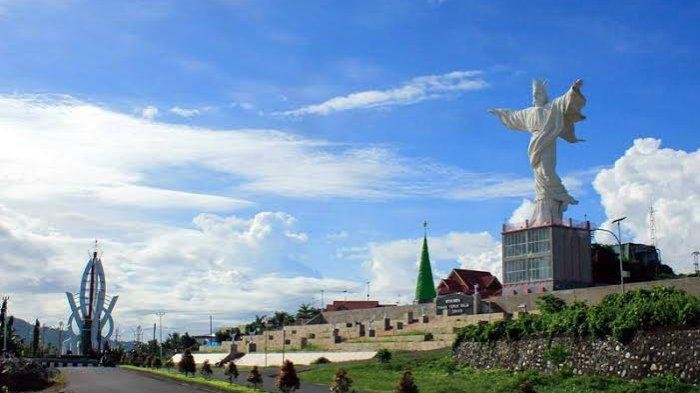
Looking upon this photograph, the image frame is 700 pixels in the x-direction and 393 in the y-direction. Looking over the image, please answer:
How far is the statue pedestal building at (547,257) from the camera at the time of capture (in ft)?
197

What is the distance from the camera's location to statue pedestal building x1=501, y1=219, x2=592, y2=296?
60125mm

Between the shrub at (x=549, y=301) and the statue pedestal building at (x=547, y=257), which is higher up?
the statue pedestal building at (x=547, y=257)

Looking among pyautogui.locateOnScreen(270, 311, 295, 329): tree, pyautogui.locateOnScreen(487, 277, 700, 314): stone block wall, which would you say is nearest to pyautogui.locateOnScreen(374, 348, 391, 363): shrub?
pyautogui.locateOnScreen(487, 277, 700, 314): stone block wall

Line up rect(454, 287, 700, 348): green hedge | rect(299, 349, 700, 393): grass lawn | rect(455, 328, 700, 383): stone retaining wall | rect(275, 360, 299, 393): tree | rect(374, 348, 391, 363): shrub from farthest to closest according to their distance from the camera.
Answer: rect(374, 348, 391, 363): shrub → rect(275, 360, 299, 393): tree → rect(454, 287, 700, 348): green hedge → rect(455, 328, 700, 383): stone retaining wall → rect(299, 349, 700, 393): grass lawn

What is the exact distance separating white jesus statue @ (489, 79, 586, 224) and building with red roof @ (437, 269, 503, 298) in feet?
34.2

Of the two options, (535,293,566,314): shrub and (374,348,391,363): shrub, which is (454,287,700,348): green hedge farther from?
(535,293,566,314): shrub

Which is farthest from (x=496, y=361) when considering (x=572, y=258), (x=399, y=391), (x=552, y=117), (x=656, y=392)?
(x=552, y=117)

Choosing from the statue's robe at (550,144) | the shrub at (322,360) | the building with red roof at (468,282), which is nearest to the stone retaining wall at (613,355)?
the shrub at (322,360)

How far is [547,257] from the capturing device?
60375mm

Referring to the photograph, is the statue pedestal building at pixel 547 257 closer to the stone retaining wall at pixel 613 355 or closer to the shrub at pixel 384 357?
the shrub at pixel 384 357

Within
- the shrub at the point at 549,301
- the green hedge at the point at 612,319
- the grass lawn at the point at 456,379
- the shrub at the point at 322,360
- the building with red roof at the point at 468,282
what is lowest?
the shrub at the point at 322,360

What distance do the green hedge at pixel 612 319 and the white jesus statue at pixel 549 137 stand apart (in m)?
28.5

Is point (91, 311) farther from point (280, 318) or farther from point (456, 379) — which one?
point (456, 379)

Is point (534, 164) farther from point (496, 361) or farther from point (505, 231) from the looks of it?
point (496, 361)
